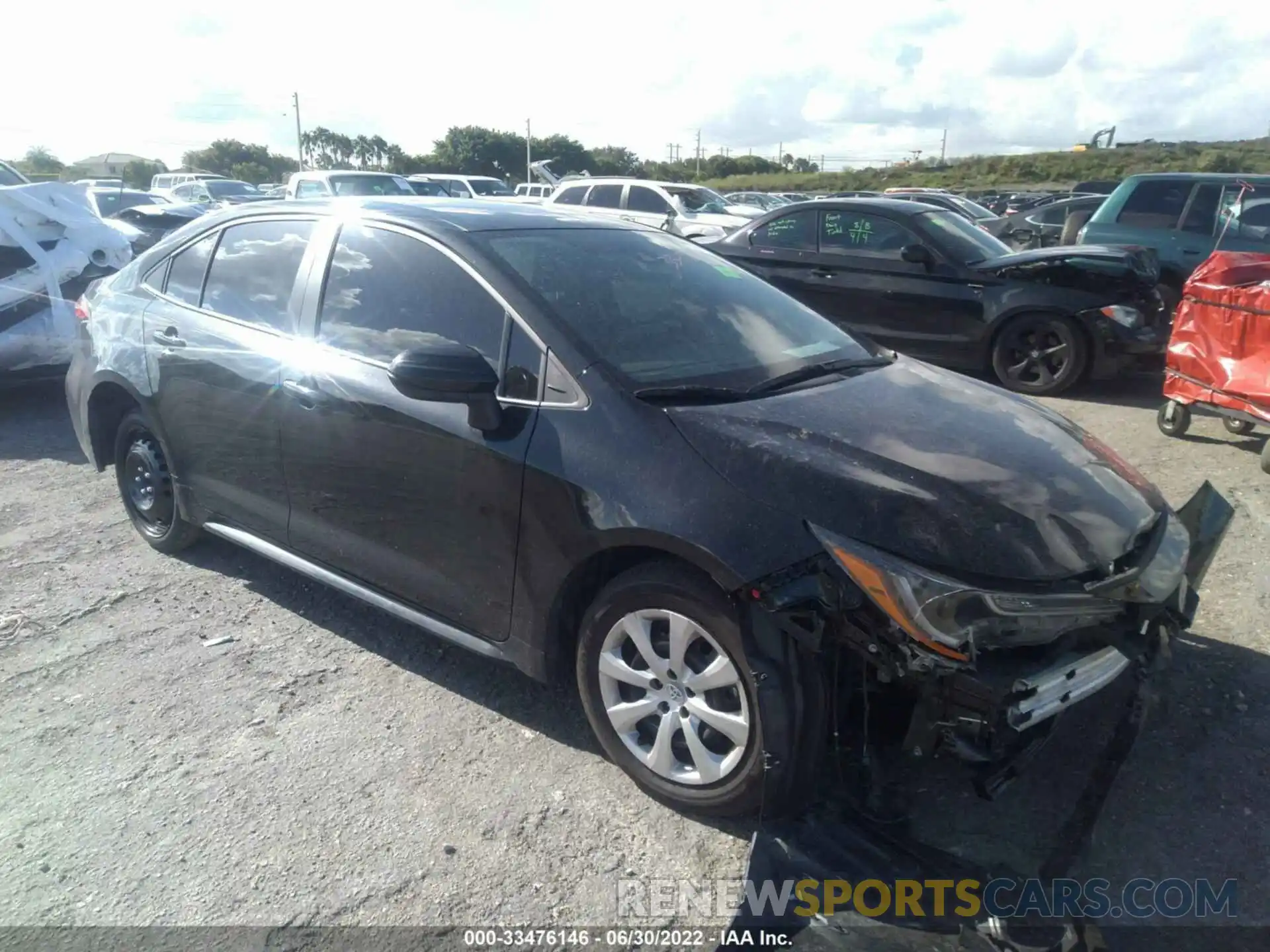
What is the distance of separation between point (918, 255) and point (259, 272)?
19.4ft

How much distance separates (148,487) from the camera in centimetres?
470

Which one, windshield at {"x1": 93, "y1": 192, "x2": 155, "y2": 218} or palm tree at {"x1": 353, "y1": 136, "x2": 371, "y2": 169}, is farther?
palm tree at {"x1": 353, "y1": 136, "x2": 371, "y2": 169}

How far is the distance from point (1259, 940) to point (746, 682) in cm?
140

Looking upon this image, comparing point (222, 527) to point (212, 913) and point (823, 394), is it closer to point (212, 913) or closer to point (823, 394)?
point (212, 913)

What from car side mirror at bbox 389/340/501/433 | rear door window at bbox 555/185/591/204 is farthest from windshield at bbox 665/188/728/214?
car side mirror at bbox 389/340/501/433

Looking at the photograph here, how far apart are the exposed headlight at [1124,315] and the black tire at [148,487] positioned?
675 centimetres


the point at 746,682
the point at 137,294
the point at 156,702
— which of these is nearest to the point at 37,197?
the point at 137,294

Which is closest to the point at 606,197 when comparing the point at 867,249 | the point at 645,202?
the point at 645,202

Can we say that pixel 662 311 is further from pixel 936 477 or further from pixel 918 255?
pixel 918 255

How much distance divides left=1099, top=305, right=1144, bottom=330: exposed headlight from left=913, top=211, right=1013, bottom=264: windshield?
1133 millimetres

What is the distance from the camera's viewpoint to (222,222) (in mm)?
4387

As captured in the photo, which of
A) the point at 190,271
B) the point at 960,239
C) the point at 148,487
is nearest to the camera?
the point at 190,271

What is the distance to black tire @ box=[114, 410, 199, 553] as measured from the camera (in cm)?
461

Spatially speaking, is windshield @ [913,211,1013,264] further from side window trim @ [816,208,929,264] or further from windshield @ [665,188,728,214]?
windshield @ [665,188,728,214]
